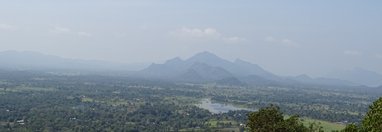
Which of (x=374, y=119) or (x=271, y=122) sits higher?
(x=374, y=119)

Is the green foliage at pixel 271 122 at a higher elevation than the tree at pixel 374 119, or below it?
below

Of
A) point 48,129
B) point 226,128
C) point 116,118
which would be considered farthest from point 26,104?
point 226,128

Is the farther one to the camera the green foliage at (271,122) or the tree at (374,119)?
the green foliage at (271,122)

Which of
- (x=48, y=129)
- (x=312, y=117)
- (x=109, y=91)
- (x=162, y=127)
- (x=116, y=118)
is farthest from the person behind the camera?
(x=109, y=91)

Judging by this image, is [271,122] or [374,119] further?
[271,122]

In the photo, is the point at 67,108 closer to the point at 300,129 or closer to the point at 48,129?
the point at 48,129
